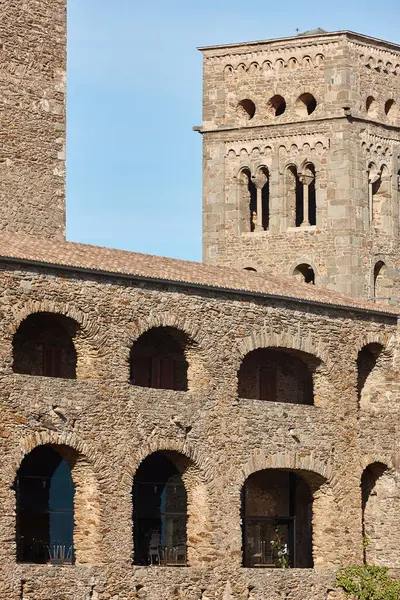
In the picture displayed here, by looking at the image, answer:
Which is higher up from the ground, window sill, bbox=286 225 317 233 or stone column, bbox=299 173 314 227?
stone column, bbox=299 173 314 227

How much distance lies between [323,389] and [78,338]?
7530mm

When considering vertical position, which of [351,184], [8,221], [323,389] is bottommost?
[323,389]

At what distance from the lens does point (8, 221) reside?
51750 millimetres

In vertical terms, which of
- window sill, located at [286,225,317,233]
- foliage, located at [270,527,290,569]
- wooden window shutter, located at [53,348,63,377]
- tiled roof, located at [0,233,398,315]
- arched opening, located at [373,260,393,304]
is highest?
window sill, located at [286,225,317,233]

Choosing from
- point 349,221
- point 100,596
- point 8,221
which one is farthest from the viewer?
point 349,221

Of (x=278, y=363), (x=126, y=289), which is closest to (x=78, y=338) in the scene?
(x=126, y=289)

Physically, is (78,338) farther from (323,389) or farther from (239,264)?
(239,264)

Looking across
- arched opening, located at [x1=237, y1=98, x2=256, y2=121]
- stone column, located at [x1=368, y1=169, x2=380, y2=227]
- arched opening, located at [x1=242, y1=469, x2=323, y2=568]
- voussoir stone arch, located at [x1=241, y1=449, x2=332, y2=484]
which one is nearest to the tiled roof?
voussoir stone arch, located at [x1=241, y1=449, x2=332, y2=484]

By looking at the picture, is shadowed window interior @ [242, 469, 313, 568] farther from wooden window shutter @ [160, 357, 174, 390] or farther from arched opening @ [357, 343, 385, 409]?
wooden window shutter @ [160, 357, 174, 390]

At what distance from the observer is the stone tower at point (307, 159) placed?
6394cm

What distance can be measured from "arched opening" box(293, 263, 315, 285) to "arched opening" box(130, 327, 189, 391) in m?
13.1

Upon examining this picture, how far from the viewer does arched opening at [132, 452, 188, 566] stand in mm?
51219

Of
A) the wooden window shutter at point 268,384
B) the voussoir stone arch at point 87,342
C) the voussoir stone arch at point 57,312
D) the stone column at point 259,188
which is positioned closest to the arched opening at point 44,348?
the voussoir stone arch at point 87,342

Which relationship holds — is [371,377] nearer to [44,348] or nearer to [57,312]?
[44,348]
